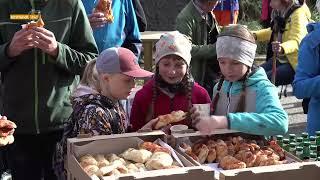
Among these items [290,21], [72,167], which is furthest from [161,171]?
[290,21]

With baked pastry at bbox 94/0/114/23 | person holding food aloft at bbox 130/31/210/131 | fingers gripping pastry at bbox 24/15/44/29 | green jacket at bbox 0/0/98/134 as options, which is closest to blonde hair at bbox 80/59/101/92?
green jacket at bbox 0/0/98/134

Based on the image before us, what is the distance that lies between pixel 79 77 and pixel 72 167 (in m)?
1.16

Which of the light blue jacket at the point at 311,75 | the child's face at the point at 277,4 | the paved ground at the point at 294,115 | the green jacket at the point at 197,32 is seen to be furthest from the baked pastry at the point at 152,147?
the paved ground at the point at 294,115

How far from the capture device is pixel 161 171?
2.23 m

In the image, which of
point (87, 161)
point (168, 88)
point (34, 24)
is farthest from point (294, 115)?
point (87, 161)

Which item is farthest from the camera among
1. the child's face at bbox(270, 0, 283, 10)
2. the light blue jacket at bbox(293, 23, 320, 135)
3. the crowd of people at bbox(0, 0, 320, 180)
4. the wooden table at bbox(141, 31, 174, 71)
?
the wooden table at bbox(141, 31, 174, 71)

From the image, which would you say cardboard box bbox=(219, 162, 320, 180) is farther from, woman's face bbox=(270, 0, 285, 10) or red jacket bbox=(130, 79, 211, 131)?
woman's face bbox=(270, 0, 285, 10)

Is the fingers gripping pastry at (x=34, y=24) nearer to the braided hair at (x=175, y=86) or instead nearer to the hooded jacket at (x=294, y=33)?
the braided hair at (x=175, y=86)

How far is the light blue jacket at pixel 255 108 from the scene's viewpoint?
2777 millimetres

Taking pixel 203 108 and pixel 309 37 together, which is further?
pixel 309 37

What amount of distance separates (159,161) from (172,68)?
1215 millimetres

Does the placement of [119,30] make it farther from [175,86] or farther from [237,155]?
[237,155]

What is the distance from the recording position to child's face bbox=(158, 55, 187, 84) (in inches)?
138

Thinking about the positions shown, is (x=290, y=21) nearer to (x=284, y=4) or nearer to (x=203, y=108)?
(x=284, y=4)
